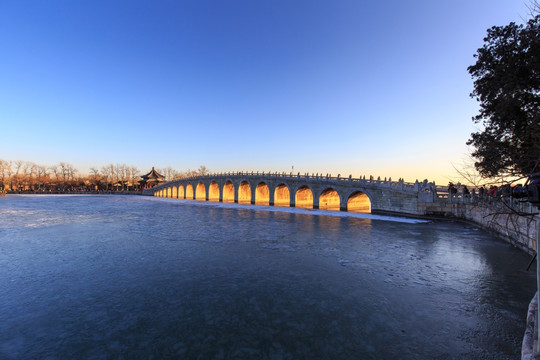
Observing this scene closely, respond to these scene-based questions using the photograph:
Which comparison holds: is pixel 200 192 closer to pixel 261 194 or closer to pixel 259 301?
pixel 261 194

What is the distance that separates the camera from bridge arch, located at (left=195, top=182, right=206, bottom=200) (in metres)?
58.7

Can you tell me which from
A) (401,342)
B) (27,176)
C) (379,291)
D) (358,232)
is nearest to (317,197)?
(358,232)

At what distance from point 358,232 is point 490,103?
10.3 metres

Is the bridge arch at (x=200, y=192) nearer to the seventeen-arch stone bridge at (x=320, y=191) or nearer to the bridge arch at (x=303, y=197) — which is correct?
the seventeen-arch stone bridge at (x=320, y=191)

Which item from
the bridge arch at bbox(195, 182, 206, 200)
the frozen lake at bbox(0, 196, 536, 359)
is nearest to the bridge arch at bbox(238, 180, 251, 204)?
the bridge arch at bbox(195, 182, 206, 200)

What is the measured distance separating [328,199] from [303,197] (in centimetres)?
383

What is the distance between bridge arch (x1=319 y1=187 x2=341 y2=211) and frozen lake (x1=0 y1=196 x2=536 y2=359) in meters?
21.6

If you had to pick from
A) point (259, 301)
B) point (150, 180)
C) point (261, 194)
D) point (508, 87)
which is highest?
point (508, 87)

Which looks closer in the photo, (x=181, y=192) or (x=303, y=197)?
(x=303, y=197)

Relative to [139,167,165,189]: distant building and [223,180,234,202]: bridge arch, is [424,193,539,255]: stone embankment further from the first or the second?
[139,167,165,189]: distant building

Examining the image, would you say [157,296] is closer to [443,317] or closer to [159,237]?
[443,317]

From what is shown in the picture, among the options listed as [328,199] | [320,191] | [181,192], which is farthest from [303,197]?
[181,192]

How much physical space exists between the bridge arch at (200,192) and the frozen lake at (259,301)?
46808 mm

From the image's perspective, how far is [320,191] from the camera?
108ft
